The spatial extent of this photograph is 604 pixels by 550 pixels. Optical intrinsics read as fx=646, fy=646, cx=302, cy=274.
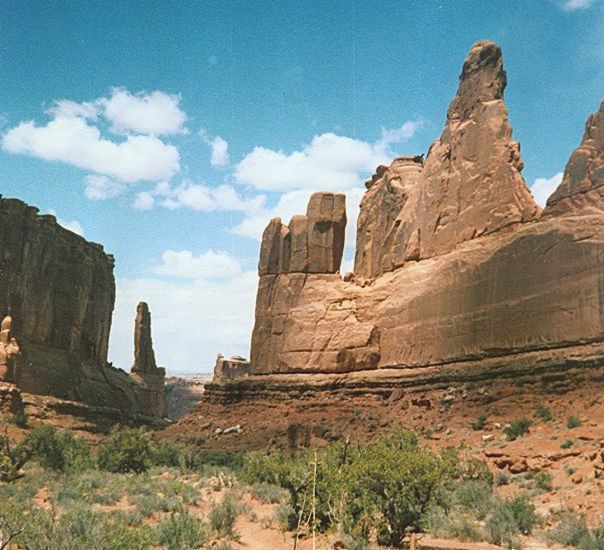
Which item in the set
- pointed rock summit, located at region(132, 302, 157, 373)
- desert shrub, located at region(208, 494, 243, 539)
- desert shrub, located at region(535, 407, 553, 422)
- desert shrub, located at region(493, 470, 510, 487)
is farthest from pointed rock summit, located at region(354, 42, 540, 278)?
pointed rock summit, located at region(132, 302, 157, 373)

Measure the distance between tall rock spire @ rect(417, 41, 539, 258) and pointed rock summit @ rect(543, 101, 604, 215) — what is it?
5.97ft

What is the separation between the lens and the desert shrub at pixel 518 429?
2203 centimetres

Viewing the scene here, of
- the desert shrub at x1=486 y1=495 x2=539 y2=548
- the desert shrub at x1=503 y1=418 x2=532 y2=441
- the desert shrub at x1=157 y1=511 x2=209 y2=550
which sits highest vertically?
the desert shrub at x1=503 y1=418 x2=532 y2=441

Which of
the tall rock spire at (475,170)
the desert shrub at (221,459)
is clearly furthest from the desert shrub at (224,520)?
the tall rock spire at (475,170)

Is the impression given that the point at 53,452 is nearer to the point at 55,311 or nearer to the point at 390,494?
the point at 390,494

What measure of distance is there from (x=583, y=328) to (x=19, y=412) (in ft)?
103

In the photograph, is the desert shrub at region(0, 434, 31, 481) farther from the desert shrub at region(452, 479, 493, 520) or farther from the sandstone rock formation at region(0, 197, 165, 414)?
the sandstone rock formation at region(0, 197, 165, 414)

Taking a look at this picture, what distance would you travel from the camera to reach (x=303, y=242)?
4122 centimetres

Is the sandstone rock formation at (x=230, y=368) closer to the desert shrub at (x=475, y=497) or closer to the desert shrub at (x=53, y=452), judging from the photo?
the desert shrub at (x=53, y=452)

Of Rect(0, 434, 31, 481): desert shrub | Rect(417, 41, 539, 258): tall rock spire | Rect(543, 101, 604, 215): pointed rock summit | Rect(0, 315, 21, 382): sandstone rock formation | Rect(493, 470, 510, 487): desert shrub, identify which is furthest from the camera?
Rect(0, 315, 21, 382): sandstone rock formation

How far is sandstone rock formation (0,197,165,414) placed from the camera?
51031 millimetres

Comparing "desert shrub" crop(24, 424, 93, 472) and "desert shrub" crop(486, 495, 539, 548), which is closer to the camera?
"desert shrub" crop(486, 495, 539, 548)

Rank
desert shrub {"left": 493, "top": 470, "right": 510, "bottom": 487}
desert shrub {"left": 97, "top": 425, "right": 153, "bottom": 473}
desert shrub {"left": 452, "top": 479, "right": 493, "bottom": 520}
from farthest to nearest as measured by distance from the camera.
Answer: desert shrub {"left": 97, "top": 425, "right": 153, "bottom": 473}
desert shrub {"left": 493, "top": 470, "right": 510, "bottom": 487}
desert shrub {"left": 452, "top": 479, "right": 493, "bottom": 520}

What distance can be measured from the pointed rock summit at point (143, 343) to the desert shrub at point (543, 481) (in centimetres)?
6880
